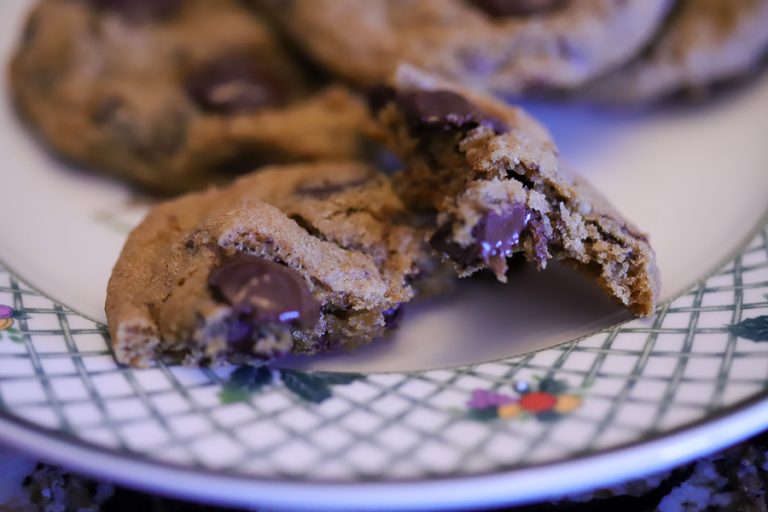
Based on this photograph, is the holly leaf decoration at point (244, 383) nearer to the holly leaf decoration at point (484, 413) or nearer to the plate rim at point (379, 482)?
the plate rim at point (379, 482)

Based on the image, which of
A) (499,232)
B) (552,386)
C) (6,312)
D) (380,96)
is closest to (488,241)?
(499,232)

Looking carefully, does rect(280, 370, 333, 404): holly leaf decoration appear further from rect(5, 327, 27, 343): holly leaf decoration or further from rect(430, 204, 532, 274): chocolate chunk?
rect(5, 327, 27, 343): holly leaf decoration

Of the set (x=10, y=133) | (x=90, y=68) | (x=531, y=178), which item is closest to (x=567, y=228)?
(x=531, y=178)

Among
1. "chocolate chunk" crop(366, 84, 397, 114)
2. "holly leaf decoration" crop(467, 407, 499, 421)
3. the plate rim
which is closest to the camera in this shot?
the plate rim

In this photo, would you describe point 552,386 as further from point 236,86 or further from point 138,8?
point 138,8

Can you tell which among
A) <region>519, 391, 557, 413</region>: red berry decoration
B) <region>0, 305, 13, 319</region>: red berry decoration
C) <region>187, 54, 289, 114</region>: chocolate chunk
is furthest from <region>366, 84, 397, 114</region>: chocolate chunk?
<region>0, 305, 13, 319</region>: red berry decoration

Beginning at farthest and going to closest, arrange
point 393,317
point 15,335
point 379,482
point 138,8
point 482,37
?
point 138,8, point 482,37, point 393,317, point 15,335, point 379,482

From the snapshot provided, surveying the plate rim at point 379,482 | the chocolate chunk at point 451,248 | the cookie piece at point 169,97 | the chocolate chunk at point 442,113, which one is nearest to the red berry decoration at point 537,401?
the plate rim at point 379,482
